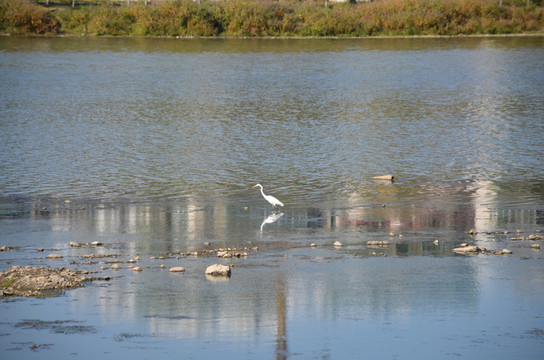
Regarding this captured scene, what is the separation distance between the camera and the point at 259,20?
72.2 metres

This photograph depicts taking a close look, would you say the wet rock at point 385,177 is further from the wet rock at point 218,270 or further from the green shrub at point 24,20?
the green shrub at point 24,20

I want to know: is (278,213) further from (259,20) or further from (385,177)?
(259,20)

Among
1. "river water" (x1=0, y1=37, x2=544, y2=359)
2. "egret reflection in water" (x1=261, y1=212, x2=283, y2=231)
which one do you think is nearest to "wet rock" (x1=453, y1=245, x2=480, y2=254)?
"river water" (x1=0, y1=37, x2=544, y2=359)

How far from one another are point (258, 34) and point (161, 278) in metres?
58.8

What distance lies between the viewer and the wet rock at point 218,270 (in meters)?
14.9

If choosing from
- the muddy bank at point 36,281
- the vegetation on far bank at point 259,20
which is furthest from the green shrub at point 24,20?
the muddy bank at point 36,281

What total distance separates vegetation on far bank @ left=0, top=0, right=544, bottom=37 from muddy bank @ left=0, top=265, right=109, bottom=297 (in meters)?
58.5

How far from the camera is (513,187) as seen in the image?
23281mm

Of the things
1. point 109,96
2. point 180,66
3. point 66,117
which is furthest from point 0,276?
point 180,66

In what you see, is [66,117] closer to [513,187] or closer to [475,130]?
[475,130]

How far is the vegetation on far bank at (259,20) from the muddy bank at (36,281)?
58.5m

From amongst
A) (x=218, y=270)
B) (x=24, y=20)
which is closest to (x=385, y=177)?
(x=218, y=270)

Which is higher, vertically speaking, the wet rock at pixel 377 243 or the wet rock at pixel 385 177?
the wet rock at pixel 385 177

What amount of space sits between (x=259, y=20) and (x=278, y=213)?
53.8 metres
